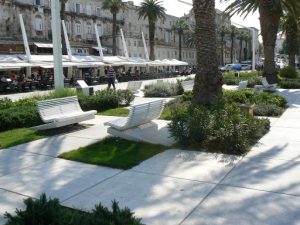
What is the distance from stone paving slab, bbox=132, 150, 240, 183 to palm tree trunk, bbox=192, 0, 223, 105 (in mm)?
4018

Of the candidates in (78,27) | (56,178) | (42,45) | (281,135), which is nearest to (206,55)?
(281,135)

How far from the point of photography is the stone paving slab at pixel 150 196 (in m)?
4.57

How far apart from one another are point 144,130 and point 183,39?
3321 inches

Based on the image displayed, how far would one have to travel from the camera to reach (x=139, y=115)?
8.38m

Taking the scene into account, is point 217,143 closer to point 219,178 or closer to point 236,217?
point 219,178

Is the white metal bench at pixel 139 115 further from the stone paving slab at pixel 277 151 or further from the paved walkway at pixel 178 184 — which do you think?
the stone paving slab at pixel 277 151

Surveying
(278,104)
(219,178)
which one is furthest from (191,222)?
(278,104)

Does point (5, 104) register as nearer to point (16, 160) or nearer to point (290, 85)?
point (16, 160)

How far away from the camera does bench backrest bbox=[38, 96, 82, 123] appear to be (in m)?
9.52

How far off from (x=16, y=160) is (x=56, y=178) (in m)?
1.51

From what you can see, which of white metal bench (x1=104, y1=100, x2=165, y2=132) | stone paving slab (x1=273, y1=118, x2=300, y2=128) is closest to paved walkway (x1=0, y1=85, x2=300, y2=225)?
white metal bench (x1=104, y1=100, x2=165, y2=132)

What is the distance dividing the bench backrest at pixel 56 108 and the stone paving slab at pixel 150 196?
4.15 m

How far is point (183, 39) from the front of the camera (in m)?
91.0

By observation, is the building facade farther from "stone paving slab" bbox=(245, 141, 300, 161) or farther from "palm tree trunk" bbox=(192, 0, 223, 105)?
"stone paving slab" bbox=(245, 141, 300, 161)
